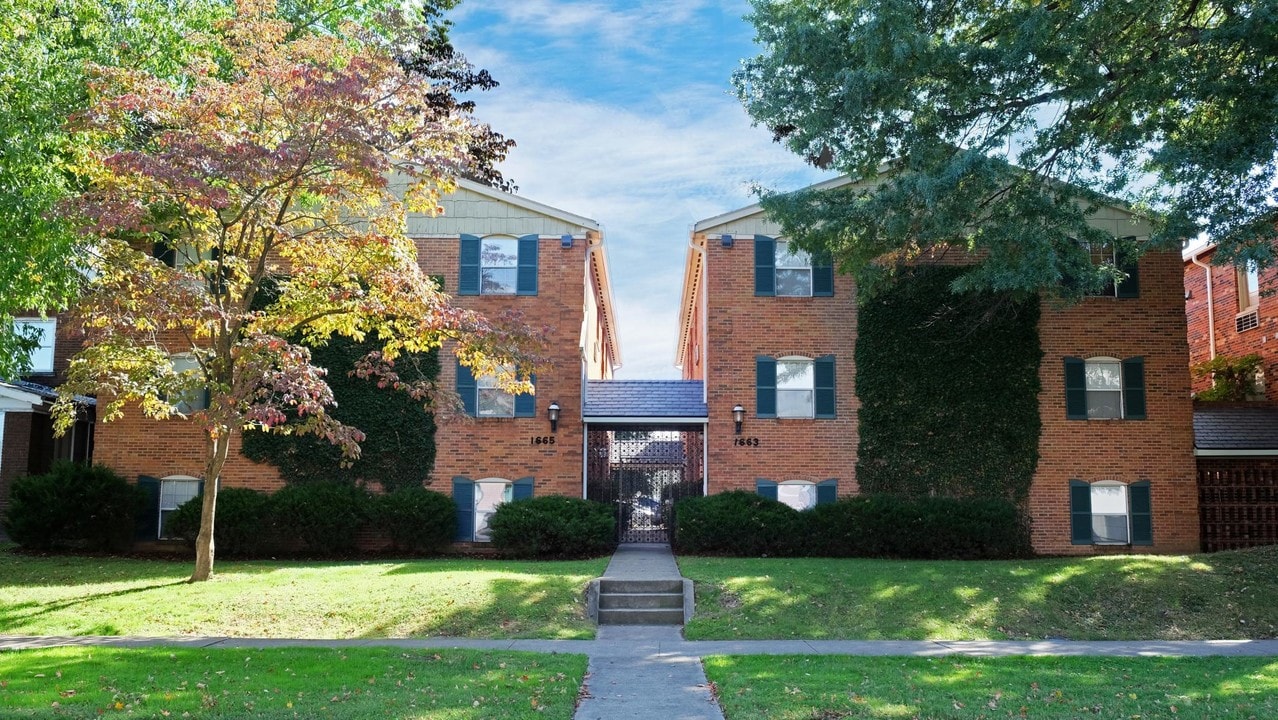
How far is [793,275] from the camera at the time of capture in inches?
769

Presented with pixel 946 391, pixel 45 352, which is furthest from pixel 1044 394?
pixel 45 352

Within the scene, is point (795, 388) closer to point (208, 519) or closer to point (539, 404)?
point (539, 404)

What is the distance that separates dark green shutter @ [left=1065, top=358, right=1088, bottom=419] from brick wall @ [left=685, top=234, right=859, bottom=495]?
4.16m

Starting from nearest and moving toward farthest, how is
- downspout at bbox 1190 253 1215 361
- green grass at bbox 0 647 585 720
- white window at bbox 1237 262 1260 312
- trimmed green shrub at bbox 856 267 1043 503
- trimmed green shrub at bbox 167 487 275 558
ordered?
green grass at bbox 0 647 585 720 → trimmed green shrub at bbox 167 487 275 558 → trimmed green shrub at bbox 856 267 1043 503 → white window at bbox 1237 262 1260 312 → downspout at bbox 1190 253 1215 361

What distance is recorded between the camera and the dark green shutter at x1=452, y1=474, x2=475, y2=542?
18.8 metres

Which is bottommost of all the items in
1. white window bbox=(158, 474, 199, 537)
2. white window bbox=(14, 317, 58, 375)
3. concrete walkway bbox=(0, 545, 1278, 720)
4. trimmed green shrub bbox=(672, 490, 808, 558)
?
concrete walkway bbox=(0, 545, 1278, 720)

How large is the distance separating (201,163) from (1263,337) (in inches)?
863

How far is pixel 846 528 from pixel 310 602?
935cm

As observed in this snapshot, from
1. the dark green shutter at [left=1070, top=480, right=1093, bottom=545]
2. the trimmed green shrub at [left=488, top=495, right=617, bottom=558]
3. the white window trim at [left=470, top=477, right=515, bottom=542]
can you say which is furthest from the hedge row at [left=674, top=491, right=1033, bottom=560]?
the white window trim at [left=470, top=477, right=515, bottom=542]

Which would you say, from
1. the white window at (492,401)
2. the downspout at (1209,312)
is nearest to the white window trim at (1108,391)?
the downspout at (1209,312)

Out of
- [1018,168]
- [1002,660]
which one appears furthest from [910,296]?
[1002,660]

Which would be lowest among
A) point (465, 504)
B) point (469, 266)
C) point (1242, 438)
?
point (465, 504)

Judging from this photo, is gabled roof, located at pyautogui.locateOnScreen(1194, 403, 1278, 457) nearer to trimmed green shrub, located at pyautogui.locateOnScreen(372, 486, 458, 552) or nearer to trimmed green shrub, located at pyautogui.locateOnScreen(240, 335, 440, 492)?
trimmed green shrub, located at pyautogui.locateOnScreen(372, 486, 458, 552)

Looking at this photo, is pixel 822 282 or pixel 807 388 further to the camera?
pixel 822 282
